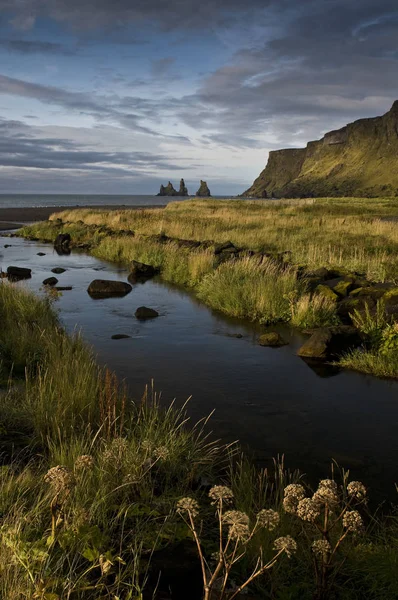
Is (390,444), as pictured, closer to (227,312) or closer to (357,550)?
(357,550)

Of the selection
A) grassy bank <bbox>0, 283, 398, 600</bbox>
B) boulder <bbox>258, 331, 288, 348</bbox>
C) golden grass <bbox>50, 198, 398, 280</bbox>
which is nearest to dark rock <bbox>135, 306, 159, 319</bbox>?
boulder <bbox>258, 331, 288, 348</bbox>

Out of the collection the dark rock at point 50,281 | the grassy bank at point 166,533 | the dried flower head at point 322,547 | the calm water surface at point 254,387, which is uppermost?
the dried flower head at point 322,547

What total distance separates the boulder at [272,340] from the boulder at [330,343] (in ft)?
2.61

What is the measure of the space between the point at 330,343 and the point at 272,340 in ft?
4.73

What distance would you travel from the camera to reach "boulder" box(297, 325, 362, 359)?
10055 mm

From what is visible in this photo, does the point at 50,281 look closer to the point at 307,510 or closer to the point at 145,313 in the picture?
the point at 145,313

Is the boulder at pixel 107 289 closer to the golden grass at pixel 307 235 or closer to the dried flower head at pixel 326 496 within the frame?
the golden grass at pixel 307 235

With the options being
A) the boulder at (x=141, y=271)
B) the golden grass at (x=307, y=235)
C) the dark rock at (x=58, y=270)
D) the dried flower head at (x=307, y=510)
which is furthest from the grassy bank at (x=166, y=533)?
the dark rock at (x=58, y=270)

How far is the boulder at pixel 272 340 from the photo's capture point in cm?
1105

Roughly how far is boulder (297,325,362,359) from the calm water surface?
0.41 m

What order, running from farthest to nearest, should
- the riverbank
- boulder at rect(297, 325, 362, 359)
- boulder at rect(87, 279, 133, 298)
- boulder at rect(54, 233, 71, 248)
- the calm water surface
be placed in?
boulder at rect(54, 233, 71, 248), boulder at rect(87, 279, 133, 298), the riverbank, boulder at rect(297, 325, 362, 359), the calm water surface

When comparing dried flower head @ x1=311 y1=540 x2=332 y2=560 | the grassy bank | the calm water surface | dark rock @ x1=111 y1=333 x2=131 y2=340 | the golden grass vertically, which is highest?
the golden grass

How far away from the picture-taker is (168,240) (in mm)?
25875

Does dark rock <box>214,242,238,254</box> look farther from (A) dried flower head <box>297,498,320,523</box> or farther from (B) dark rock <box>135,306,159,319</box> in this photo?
(A) dried flower head <box>297,498,320,523</box>
